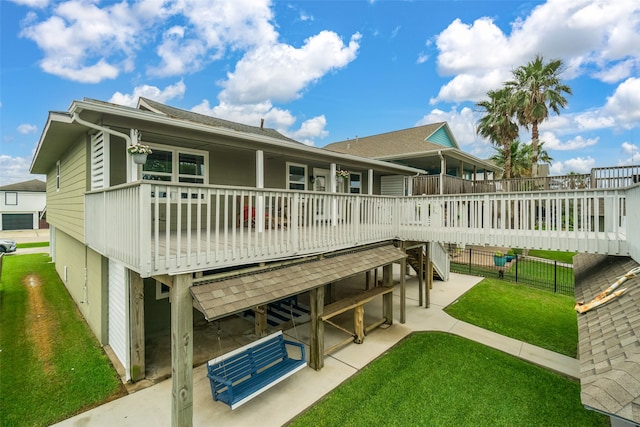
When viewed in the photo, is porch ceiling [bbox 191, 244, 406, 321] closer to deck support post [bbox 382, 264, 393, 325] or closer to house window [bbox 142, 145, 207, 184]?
deck support post [bbox 382, 264, 393, 325]

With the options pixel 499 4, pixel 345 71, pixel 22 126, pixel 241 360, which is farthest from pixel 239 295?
pixel 22 126

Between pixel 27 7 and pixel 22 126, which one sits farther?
pixel 22 126

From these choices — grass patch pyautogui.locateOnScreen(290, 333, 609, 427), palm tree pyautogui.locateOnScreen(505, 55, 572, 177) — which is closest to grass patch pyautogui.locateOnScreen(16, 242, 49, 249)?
grass patch pyautogui.locateOnScreen(290, 333, 609, 427)

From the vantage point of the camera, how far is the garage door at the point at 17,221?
34.1 m

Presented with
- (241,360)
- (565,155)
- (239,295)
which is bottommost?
(241,360)

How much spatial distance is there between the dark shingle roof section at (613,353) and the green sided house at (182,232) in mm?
3518

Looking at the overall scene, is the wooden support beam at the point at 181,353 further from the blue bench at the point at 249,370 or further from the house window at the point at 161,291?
the house window at the point at 161,291

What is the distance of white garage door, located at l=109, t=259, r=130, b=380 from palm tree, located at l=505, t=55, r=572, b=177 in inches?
867

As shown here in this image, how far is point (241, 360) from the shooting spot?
504 centimetres

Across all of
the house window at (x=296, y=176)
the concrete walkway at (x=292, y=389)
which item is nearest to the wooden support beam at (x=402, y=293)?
the concrete walkway at (x=292, y=389)

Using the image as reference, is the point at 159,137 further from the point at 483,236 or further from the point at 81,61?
the point at 81,61

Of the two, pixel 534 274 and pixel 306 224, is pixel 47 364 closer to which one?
pixel 306 224

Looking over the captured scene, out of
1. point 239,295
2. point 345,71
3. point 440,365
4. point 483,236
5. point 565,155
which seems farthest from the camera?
point 565,155

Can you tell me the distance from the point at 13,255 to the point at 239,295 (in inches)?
889
